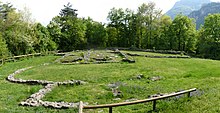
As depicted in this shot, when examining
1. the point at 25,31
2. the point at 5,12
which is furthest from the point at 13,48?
the point at 5,12

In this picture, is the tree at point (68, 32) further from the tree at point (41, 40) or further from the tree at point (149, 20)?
the tree at point (149, 20)

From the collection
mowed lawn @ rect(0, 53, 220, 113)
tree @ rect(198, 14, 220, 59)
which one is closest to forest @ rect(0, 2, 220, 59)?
tree @ rect(198, 14, 220, 59)

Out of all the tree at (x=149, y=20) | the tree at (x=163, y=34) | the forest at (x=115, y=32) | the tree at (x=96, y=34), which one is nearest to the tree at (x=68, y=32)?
the forest at (x=115, y=32)

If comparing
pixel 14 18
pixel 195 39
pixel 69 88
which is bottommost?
pixel 69 88

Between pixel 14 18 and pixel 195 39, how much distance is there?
42468mm

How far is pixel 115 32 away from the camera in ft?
224

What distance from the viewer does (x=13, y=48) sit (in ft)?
149

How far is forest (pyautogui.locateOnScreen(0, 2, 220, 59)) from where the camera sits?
1868 inches


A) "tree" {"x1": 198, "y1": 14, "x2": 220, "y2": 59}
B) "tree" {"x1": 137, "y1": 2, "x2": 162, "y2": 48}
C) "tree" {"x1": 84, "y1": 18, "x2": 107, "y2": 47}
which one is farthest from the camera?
"tree" {"x1": 84, "y1": 18, "x2": 107, "y2": 47}

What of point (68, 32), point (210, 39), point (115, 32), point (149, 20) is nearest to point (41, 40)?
point (68, 32)

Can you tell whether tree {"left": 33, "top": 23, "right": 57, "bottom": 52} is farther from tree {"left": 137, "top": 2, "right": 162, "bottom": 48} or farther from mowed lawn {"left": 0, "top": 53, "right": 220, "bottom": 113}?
mowed lawn {"left": 0, "top": 53, "right": 220, "bottom": 113}

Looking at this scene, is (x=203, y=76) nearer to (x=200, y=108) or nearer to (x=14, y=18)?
(x=200, y=108)

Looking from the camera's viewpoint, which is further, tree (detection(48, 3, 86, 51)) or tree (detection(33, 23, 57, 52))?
tree (detection(48, 3, 86, 51))

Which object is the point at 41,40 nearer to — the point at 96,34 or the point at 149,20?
the point at 96,34
